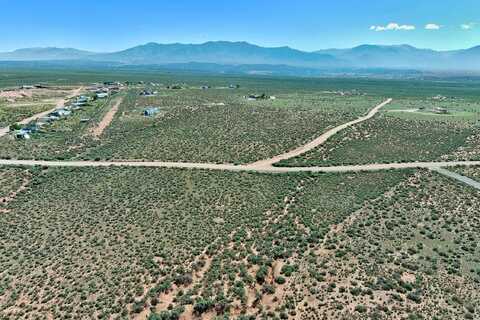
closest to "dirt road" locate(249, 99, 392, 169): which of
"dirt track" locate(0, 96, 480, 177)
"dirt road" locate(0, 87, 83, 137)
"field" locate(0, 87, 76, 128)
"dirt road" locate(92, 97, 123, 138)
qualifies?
"dirt track" locate(0, 96, 480, 177)

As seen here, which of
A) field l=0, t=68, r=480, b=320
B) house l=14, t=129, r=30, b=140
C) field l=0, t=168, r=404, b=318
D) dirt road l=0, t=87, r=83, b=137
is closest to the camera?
field l=0, t=68, r=480, b=320

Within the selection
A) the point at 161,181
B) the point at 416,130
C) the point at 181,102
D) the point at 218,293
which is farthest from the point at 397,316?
the point at 181,102

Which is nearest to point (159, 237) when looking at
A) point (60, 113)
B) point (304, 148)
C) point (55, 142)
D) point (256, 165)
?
point (256, 165)

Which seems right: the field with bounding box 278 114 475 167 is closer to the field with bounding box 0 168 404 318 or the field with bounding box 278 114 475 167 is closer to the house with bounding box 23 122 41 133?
the field with bounding box 0 168 404 318

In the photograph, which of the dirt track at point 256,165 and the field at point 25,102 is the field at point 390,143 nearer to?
the dirt track at point 256,165

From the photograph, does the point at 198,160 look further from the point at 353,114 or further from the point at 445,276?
the point at 353,114

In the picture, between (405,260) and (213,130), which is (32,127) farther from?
(405,260)

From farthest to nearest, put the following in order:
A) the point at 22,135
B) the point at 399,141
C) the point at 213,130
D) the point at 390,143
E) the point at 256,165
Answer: the point at 213,130
the point at 22,135
the point at 399,141
the point at 390,143
the point at 256,165

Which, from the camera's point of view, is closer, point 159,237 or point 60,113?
point 159,237
